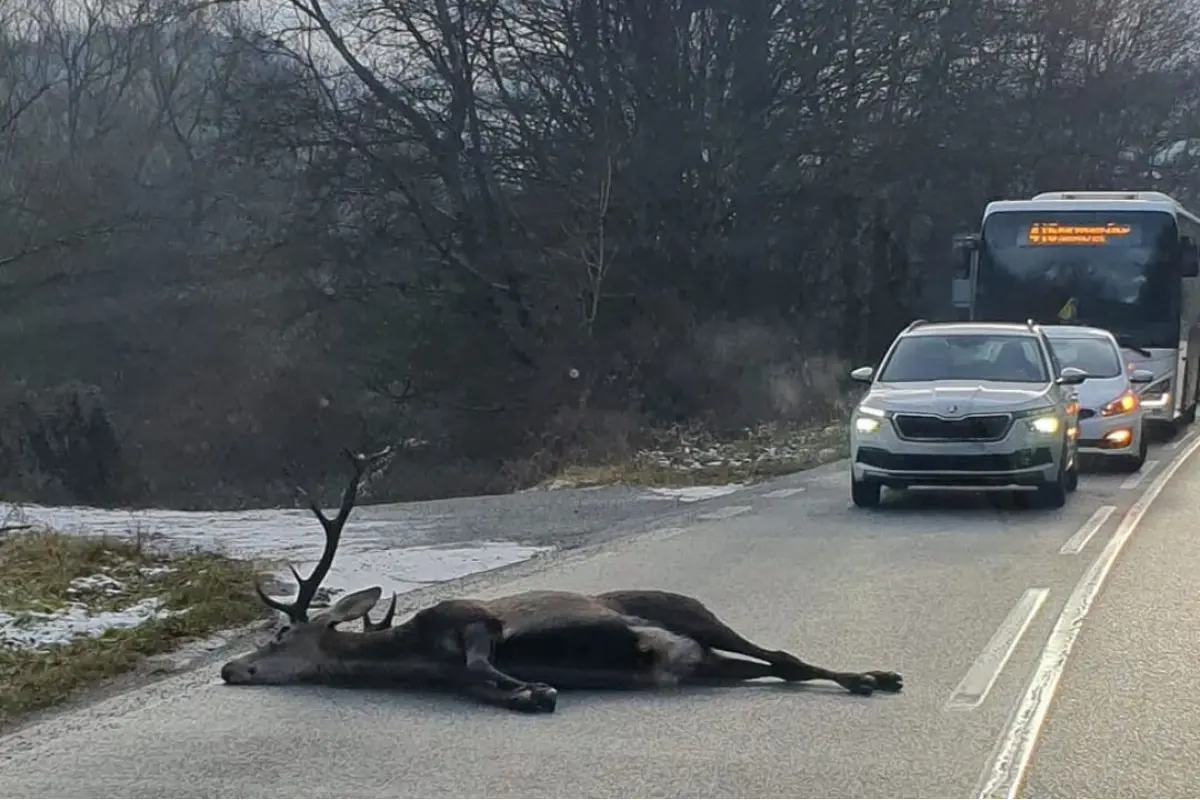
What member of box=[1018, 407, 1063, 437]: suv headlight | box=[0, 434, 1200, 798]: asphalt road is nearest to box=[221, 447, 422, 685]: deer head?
box=[0, 434, 1200, 798]: asphalt road

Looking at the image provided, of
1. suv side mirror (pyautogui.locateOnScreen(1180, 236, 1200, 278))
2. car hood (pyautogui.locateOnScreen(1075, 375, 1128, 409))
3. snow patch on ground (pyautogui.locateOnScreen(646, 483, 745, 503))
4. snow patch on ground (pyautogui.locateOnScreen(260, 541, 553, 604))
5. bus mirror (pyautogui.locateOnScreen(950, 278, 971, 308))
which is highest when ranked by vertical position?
suv side mirror (pyautogui.locateOnScreen(1180, 236, 1200, 278))

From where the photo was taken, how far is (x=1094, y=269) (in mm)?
24844

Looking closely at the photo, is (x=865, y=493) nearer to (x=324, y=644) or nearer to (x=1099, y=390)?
(x=1099, y=390)

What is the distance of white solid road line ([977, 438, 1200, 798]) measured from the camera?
6.09m

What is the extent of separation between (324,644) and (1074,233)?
1956 cm

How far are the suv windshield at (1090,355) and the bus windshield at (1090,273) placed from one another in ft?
11.8

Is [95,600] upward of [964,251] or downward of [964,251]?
downward

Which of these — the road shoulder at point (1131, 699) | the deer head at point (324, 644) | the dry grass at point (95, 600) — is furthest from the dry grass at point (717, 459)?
the deer head at point (324, 644)

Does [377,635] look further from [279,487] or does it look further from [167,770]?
[279,487]

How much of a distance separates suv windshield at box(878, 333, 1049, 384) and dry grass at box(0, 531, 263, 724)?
7.49m

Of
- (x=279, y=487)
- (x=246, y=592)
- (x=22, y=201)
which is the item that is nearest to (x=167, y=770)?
(x=246, y=592)

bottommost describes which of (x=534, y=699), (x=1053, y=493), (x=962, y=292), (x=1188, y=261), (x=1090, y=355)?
(x=534, y=699)

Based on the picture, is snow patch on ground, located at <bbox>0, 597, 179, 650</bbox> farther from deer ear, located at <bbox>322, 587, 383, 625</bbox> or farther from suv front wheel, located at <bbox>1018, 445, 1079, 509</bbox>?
suv front wheel, located at <bbox>1018, 445, 1079, 509</bbox>

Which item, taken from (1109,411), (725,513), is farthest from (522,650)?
(1109,411)
